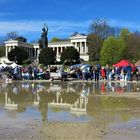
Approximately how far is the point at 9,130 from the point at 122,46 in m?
102

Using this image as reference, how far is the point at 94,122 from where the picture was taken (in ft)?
39.8

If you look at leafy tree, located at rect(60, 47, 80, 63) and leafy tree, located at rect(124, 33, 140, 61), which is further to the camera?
leafy tree, located at rect(60, 47, 80, 63)

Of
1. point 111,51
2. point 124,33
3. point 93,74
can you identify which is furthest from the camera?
point 124,33

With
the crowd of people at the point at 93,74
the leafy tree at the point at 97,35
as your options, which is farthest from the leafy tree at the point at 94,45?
the crowd of people at the point at 93,74

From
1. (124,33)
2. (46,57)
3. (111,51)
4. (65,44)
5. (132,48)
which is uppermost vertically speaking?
(65,44)

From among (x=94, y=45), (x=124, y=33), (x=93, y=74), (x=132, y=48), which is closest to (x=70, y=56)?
(x=94, y=45)

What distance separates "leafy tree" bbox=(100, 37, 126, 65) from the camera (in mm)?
109438

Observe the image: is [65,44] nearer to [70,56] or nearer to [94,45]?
[70,56]

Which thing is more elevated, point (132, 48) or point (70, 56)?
point (132, 48)

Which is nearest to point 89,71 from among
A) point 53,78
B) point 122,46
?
point 53,78

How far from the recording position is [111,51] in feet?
369

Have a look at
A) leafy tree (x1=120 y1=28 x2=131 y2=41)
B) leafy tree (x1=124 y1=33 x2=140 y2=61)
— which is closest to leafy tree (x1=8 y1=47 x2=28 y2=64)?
leafy tree (x1=120 y1=28 x2=131 y2=41)

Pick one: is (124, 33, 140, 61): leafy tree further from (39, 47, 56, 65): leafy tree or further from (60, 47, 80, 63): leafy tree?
(39, 47, 56, 65): leafy tree

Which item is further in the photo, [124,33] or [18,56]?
[18,56]
